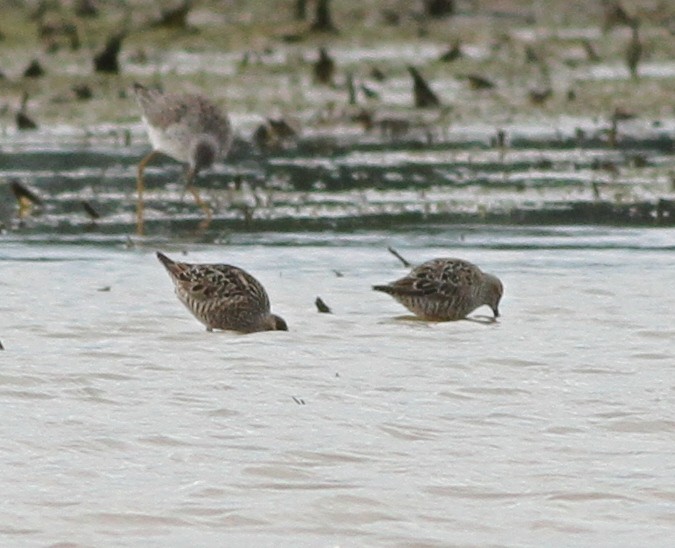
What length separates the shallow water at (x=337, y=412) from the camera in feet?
21.4

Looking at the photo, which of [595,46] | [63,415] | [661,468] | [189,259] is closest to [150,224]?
[189,259]

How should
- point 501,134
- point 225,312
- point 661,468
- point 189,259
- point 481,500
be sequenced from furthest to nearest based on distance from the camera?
point 501,134 → point 189,259 → point 225,312 → point 661,468 → point 481,500

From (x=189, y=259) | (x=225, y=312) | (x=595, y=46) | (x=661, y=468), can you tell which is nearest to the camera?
(x=661, y=468)

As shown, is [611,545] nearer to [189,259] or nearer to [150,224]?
[189,259]

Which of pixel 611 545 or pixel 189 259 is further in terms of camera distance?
pixel 189 259

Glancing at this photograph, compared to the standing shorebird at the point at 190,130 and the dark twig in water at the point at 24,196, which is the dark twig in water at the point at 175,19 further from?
the dark twig in water at the point at 24,196

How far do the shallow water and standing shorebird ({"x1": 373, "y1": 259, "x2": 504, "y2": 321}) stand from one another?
14 cm

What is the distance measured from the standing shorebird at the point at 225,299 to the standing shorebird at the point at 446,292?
27.9 inches

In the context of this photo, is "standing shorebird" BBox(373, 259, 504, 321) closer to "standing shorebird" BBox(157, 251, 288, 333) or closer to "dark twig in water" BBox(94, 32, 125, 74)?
"standing shorebird" BBox(157, 251, 288, 333)

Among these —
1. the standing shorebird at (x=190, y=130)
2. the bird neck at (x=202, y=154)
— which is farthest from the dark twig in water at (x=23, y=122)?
the bird neck at (x=202, y=154)

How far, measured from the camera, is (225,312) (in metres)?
10.2

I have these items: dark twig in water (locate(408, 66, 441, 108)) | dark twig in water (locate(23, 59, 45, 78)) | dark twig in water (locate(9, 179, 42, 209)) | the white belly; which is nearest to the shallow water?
dark twig in water (locate(9, 179, 42, 209))

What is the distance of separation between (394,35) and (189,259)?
15.0 metres

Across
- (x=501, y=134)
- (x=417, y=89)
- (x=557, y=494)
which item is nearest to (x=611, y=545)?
(x=557, y=494)
